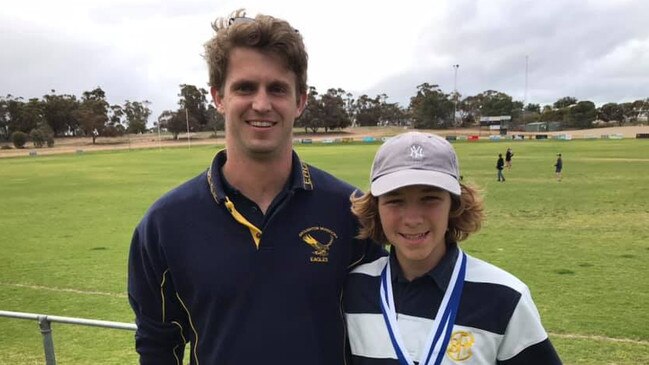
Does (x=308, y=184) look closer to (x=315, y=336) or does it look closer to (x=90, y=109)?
(x=315, y=336)

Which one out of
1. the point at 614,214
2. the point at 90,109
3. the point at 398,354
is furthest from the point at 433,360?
the point at 90,109

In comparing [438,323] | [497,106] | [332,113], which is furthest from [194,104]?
[438,323]

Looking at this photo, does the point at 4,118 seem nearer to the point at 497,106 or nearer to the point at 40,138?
the point at 40,138

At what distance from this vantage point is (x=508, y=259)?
10953 millimetres

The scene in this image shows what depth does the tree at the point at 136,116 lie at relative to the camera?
426 feet

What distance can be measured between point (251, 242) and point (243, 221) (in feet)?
0.33

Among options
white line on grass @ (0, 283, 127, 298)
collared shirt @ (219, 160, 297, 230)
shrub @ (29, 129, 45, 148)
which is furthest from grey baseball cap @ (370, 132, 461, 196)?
shrub @ (29, 129, 45, 148)

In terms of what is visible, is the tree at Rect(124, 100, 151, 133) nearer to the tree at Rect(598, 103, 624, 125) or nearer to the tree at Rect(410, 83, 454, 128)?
the tree at Rect(410, 83, 454, 128)

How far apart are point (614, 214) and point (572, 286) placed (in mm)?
8140

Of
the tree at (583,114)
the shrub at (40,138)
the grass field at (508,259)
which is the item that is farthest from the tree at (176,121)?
the grass field at (508,259)

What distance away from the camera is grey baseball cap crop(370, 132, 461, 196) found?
2.24 m

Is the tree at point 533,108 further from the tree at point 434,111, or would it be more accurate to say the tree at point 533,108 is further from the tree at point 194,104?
the tree at point 194,104

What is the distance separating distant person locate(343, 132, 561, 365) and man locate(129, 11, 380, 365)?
150mm

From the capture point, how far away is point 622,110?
11562 cm
